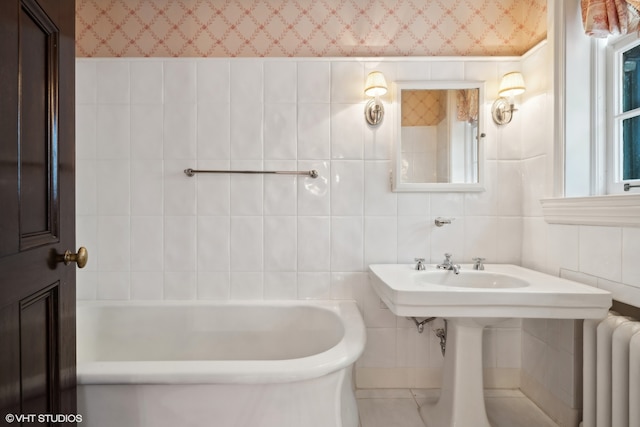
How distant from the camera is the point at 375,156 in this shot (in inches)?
70.3

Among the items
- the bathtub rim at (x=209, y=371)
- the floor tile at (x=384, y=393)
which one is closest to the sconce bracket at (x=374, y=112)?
the bathtub rim at (x=209, y=371)

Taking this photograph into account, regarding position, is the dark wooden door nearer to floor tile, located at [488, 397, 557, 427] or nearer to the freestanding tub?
the freestanding tub

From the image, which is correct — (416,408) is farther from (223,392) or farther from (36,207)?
(36,207)

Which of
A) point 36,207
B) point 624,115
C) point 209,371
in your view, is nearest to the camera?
point 36,207

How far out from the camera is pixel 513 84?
5.47 ft

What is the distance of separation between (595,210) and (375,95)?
1.07 metres

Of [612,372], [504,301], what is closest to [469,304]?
[504,301]

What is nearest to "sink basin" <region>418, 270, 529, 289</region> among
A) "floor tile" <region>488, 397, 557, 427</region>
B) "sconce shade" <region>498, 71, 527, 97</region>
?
"floor tile" <region>488, 397, 557, 427</region>

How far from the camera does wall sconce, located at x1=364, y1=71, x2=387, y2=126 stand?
1671 mm

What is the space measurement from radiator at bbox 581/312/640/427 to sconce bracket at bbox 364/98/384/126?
49.4 inches

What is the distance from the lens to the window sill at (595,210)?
3.73 ft

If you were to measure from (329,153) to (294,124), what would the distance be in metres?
0.24

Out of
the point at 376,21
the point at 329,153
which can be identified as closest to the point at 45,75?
the point at 329,153

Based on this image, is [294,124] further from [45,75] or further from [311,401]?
[311,401]
